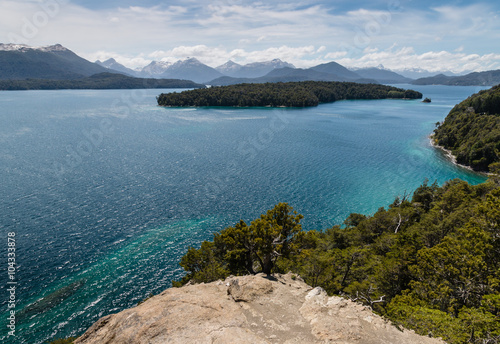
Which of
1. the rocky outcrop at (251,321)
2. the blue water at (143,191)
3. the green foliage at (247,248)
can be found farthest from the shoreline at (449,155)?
the rocky outcrop at (251,321)

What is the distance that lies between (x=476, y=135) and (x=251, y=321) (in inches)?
4604

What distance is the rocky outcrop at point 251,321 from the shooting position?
649 inches

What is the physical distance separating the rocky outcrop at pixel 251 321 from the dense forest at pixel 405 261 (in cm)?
400

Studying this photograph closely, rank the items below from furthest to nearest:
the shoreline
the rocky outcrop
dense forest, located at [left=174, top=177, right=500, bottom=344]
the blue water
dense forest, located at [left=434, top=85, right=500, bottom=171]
A: the shoreline < dense forest, located at [left=434, top=85, right=500, bottom=171] < the blue water < dense forest, located at [left=174, top=177, right=500, bottom=344] < the rocky outcrop

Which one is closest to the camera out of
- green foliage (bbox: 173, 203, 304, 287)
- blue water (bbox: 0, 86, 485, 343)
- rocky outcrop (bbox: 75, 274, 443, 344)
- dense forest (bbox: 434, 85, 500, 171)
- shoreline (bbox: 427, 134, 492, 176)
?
rocky outcrop (bbox: 75, 274, 443, 344)

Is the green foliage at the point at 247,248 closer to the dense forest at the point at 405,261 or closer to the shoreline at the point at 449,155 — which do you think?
the dense forest at the point at 405,261

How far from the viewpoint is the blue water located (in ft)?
122

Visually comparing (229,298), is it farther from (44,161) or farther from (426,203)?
(44,161)

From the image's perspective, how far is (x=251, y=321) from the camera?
18188mm

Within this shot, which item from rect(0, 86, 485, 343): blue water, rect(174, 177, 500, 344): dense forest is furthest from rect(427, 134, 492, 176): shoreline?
rect(174, 177, 500, 344): dense forest

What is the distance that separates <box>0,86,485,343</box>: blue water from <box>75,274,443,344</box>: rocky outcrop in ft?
62.0

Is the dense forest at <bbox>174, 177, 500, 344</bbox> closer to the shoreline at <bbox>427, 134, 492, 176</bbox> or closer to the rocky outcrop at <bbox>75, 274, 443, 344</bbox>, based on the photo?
the rocky outcrop at <bbox>75, 274, 443, 344</bbox>

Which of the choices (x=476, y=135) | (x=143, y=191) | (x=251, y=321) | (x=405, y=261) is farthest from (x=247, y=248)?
(x=476, y=135)

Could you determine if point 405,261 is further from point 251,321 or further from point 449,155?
point 449,155
